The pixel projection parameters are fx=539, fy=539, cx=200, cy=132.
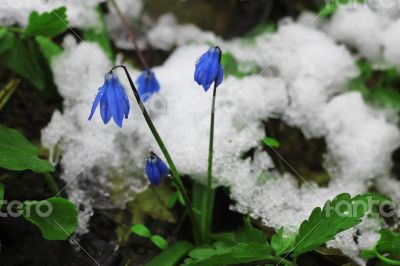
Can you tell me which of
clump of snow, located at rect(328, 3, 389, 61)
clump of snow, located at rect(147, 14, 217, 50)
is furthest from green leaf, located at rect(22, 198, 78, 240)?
clump of snow, located at rect(328, 3, 389, 61)

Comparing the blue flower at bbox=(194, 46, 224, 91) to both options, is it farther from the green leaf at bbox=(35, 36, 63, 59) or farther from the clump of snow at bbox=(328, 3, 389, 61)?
the clump of snow at bbox=(328, 3, 389, 61)

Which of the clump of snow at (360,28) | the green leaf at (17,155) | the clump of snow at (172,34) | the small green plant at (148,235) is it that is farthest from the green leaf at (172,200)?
the clump of snow at (360,28)

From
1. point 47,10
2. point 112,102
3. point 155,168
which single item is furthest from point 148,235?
point 47,10

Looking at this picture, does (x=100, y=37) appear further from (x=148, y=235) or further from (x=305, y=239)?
(x=305, y=239)

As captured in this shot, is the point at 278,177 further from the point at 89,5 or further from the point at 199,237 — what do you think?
the point at 89,5

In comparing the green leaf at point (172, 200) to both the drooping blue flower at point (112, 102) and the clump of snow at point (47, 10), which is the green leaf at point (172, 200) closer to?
the drooping blue flower at point (112, 102)

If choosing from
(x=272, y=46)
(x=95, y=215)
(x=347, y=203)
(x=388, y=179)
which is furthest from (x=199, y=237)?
(x=272, y=46)
